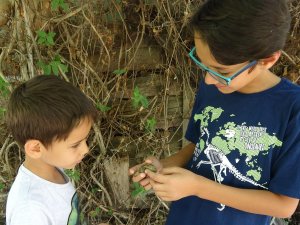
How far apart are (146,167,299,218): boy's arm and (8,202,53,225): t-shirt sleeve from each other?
443mm

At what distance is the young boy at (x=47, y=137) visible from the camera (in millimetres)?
1322

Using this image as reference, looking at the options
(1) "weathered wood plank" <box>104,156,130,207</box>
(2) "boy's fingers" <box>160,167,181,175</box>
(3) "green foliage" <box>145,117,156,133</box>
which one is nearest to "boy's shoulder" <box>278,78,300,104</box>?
(2) "boy's fingers" <box>160,167,181,175</box>

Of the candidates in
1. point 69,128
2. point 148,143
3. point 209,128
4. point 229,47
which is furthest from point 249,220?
point 148,143

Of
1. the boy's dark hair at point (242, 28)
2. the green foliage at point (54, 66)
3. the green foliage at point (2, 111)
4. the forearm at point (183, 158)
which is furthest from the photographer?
the green foliage at point (2, 111)

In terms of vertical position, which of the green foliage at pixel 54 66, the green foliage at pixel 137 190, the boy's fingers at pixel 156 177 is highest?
the green foliage at pixel 54 66

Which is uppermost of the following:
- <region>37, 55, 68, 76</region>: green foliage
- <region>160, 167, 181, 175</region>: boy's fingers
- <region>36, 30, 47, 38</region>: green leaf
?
<region>36, 30, 47, 38</region>: green leaf

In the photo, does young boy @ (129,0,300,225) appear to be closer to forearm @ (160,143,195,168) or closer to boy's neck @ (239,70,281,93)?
boy's neck @ (239,70,281,93)

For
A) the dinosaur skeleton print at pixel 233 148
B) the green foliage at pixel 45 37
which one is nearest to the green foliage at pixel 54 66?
the green foliage at pixel 45 37

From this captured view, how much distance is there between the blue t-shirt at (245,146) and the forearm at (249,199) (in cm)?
4

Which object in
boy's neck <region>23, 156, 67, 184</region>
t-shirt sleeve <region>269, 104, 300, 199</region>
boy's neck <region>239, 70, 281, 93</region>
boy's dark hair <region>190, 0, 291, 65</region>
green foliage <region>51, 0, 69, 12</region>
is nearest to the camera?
boy's dark hair <region>190, 0, 291, 65</region>

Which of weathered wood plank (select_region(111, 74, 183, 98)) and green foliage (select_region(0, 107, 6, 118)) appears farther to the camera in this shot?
weathered wood plank (select_region(111, 74, 183, 98))

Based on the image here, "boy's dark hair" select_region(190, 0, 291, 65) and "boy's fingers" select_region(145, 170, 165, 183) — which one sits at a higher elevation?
"boy's dark hair" select_region(190, 0, 291, 65)

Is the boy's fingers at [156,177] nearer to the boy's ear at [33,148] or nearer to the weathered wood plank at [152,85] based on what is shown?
the boy's ear at [33,148]

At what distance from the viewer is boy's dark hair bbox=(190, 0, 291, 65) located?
3.57 ft
